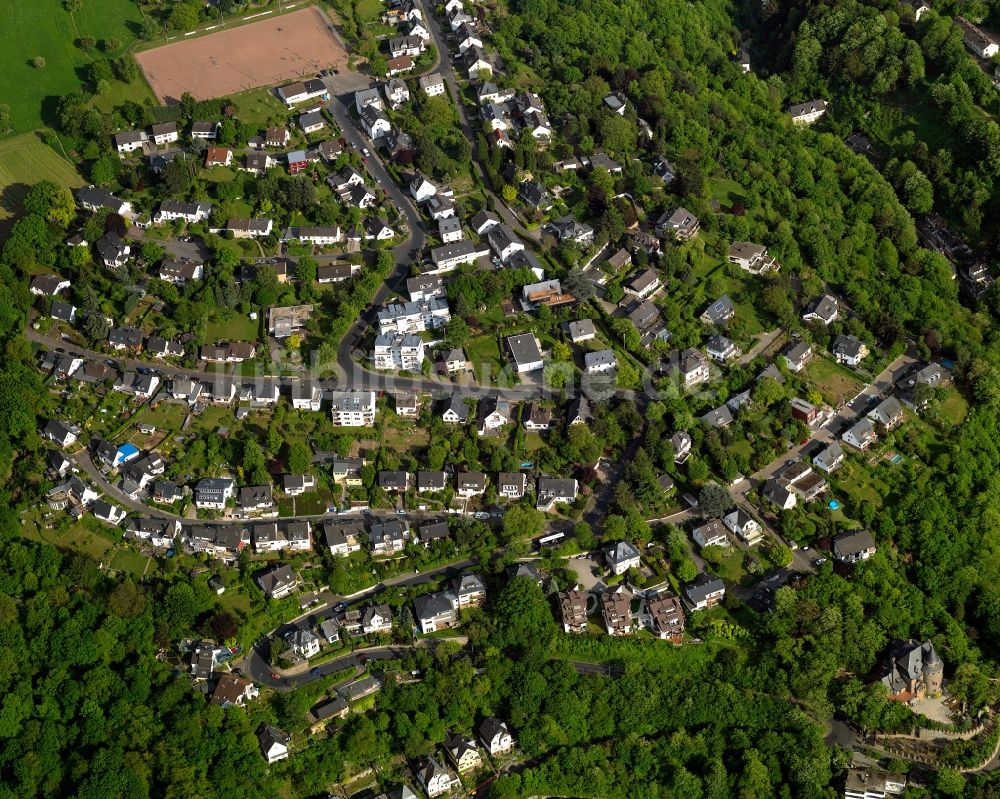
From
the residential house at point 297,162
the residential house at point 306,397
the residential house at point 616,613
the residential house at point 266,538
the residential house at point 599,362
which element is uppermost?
the residential house at point 297,162

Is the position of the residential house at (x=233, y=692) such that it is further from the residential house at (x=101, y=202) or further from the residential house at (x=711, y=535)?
the residential house at (x=101, y=202)

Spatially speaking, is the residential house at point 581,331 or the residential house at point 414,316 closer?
the residential house at point 414,316

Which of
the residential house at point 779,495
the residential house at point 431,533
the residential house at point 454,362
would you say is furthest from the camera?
the residential house at point 454,362

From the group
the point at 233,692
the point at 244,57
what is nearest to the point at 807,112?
the point at 244,57

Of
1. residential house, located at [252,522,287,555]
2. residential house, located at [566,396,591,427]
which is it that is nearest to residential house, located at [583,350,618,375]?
residential house, located at [566,396,591,427]

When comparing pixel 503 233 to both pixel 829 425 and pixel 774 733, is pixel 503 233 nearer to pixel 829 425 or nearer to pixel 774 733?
pixel 829 425

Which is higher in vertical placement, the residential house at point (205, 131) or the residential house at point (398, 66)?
the residential house at point (398, 66)

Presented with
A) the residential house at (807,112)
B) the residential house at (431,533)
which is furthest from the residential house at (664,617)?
the residential house at (807,112)

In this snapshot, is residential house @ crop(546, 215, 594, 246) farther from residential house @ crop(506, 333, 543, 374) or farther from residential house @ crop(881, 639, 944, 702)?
residential house @ crop(881, 639, 944, 702)
